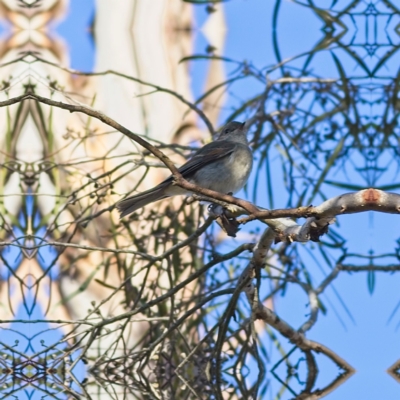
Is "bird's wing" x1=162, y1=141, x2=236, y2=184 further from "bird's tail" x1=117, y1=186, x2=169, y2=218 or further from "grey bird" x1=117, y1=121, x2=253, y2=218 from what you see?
"bird's tail" x1=117, y1=186, x2=169, y2=218

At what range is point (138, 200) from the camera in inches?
179

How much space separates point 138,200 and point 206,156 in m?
0.56

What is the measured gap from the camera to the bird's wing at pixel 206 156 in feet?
15.9

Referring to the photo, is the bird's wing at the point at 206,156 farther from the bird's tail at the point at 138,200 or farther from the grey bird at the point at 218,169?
the bird's tail at the point at 138,200

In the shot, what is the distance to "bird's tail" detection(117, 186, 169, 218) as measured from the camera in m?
4.47

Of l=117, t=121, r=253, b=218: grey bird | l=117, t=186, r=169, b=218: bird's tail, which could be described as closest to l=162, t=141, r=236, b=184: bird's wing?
l=117, t=121, r=253, b=218: grey bird

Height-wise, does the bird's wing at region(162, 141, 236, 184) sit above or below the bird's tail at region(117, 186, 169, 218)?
above

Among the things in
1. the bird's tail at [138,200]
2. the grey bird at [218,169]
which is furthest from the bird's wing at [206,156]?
the bird's tail at [138,200]

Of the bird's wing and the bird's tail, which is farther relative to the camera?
the bird's wing

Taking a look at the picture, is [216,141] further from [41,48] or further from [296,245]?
[41,48]

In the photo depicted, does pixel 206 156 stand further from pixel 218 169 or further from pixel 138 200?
pixel 138 200

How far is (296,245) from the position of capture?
5527 millimetres

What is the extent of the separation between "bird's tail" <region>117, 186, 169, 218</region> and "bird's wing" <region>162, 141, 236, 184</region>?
0.21 meters

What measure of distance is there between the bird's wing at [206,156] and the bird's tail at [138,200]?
209 mm
